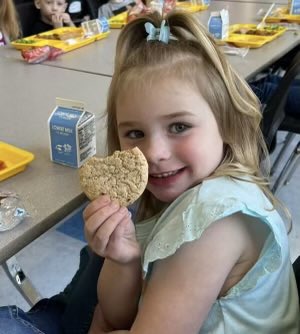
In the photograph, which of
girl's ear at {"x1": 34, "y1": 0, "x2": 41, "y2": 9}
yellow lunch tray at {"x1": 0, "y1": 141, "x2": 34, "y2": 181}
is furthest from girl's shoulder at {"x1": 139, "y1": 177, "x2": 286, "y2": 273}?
girl's ear at {"x1": 34, "y1": 0, "x2": 41, "y2": 9}

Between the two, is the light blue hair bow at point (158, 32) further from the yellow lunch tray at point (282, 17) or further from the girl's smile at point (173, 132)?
the yellow lunch tray at point (282, 17)

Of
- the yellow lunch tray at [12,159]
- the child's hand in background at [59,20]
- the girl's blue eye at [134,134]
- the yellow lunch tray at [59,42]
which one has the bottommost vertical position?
the child's hand in background at [59,20]

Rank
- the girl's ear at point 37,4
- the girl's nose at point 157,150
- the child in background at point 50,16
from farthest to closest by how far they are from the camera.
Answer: the girl's ear at point 37,4 → the child in background at point 50,16 → the girl's nose at point 157,150

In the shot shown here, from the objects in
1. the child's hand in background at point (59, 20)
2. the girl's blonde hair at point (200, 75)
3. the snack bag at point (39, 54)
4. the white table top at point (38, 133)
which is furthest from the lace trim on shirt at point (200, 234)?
the child's hand in background at point (59, 20)

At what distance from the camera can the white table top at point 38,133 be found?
2.84 feet

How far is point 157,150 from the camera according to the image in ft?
2.77

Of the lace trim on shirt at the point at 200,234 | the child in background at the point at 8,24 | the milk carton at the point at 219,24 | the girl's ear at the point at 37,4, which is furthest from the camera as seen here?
the girl's ear at the point at 37,4

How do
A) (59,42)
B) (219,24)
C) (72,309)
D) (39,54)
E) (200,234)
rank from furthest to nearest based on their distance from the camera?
(59,42)
(219,24)
(39,54)
(72,309)
(200,234)

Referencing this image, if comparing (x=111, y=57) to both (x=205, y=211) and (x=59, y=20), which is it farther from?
(x=205, y=211)

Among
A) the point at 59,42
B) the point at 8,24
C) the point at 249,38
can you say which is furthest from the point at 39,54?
the point at 249,38

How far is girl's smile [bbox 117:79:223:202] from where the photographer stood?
0.85m

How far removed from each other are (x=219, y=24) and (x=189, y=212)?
4.76ft

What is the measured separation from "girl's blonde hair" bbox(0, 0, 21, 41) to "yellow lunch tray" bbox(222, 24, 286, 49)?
1149 mm

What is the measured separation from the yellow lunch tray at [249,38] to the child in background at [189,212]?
1.09 metres
